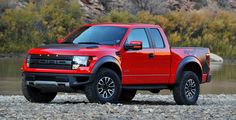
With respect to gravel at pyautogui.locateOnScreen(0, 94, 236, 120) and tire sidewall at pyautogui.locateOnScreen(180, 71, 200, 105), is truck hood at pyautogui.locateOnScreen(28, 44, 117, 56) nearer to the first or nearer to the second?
gravel at pyautogui.locateOnScreen(0, 94, 236, 120)

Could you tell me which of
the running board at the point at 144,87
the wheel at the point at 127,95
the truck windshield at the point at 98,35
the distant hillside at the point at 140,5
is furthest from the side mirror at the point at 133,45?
the distant hillside at the point at 140,5

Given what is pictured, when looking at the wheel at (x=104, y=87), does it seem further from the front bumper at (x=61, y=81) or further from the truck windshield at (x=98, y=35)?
the truck windshield at (x=98, y=35)

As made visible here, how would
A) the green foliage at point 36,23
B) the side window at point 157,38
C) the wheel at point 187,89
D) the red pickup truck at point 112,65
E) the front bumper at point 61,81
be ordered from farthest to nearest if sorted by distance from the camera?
the green foliage at point 36,23 < the wheel at point 187,89 < the side window at point 157,38 < the red pickup truck at point 112,65 < the front bumper at point 61,81

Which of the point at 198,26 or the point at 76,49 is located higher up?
the point at 76,49

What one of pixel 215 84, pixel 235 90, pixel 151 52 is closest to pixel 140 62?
pixel 151 52

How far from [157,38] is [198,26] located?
62026 millimetres

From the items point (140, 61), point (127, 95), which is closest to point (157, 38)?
point (140, 61)

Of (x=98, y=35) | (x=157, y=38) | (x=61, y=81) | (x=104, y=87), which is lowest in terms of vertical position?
(x=104, y=87)

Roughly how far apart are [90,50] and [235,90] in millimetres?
15916

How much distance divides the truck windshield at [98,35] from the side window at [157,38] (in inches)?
35.5

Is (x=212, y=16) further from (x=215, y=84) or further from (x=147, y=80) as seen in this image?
(x=147, y=80)

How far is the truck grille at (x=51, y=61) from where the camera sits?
17.2 meters

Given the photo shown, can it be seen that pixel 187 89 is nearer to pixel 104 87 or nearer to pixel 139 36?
pixel 139 36

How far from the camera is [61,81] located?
1714 centimetres
